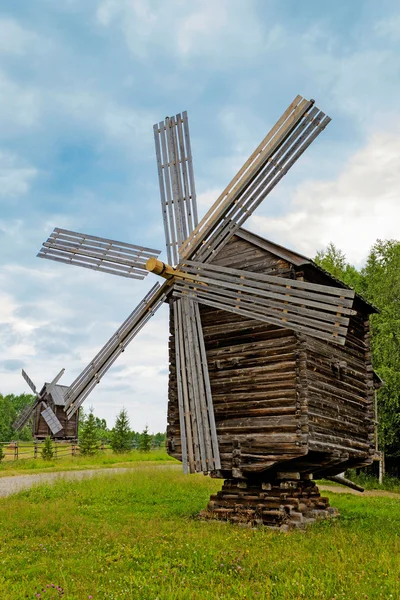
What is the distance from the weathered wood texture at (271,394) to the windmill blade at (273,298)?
0.82m

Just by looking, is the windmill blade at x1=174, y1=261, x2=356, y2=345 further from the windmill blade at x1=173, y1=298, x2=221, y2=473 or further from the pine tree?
the pine tree

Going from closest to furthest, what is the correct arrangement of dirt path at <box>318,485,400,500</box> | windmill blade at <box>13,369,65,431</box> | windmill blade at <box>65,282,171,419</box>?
windmill blade at <box>65,282,171,419</box> → dirt path at <box>318,485,400,500</box> → windmill blade at <box>13,369,65,431</box>

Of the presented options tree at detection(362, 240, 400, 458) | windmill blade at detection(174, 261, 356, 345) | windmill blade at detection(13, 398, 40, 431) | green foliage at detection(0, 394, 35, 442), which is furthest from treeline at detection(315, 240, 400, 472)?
green foliage at detection(0, 394, 35, 442)

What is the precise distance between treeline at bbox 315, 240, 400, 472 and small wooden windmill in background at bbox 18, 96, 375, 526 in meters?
11.1

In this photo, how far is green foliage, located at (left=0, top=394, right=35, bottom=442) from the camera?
230 feet

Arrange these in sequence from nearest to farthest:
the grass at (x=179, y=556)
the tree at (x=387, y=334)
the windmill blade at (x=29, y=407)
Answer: the grass at (x=179, y=556)
the tree at (x=387, y=334)
the windmill blade at (x=29, y=407)

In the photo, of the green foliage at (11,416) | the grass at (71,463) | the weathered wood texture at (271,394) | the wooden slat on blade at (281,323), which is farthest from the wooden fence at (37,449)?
the wooden slat on blade at (281,323)

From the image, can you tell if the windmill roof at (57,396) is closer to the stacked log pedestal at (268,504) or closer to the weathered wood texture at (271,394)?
the weathered wood texture at (271,394)

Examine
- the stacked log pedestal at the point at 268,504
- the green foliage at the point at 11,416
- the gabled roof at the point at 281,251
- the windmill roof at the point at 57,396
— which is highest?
the gabled roof at the point at 281,251

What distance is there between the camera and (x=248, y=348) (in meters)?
13.0

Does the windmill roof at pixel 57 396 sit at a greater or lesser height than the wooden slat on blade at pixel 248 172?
lesser

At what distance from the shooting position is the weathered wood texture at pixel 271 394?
1201 centimetres

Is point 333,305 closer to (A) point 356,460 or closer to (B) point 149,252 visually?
(B) point 149,252

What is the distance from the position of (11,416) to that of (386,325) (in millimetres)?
76323
